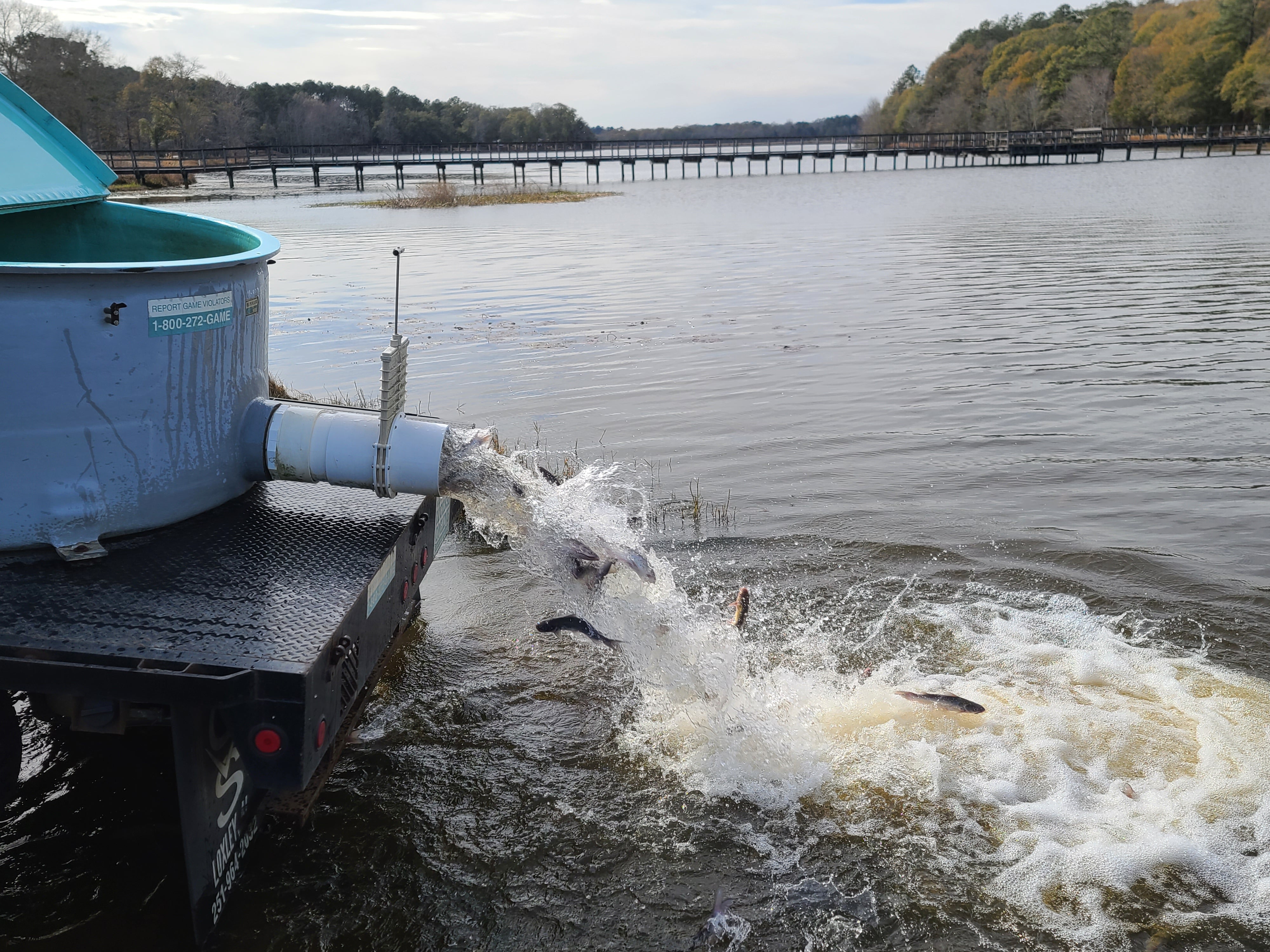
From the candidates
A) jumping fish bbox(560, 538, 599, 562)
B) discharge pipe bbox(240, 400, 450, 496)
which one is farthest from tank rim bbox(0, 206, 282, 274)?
jumping fish bbox(560, 538, 599, 562)

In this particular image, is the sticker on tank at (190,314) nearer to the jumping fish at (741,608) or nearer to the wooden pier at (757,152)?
the jumping fish at (741,608)

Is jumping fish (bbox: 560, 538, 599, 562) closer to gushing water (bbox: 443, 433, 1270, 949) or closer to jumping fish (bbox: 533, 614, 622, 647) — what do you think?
gushing water (bbox: 443, 433, 1270, 949)

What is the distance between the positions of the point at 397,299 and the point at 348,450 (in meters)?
0.77

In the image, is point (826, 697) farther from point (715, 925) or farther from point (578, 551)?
point (715, 925)

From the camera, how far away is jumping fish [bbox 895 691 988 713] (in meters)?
4.91

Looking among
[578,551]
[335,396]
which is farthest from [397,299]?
[335,396]

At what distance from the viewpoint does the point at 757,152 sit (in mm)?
98688

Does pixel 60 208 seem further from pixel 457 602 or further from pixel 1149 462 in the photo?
pixel 1149 462

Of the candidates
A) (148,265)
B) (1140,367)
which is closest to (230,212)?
(1140,367)

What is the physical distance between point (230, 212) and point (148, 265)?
45.7 metres

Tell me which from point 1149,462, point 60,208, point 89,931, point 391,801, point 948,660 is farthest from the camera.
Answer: point 1149,462

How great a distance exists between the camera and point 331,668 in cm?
334

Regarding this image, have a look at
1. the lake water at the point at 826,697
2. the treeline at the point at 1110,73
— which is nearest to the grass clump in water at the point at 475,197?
the lake water at the point at 826,697

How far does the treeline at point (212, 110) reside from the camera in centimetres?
8288
